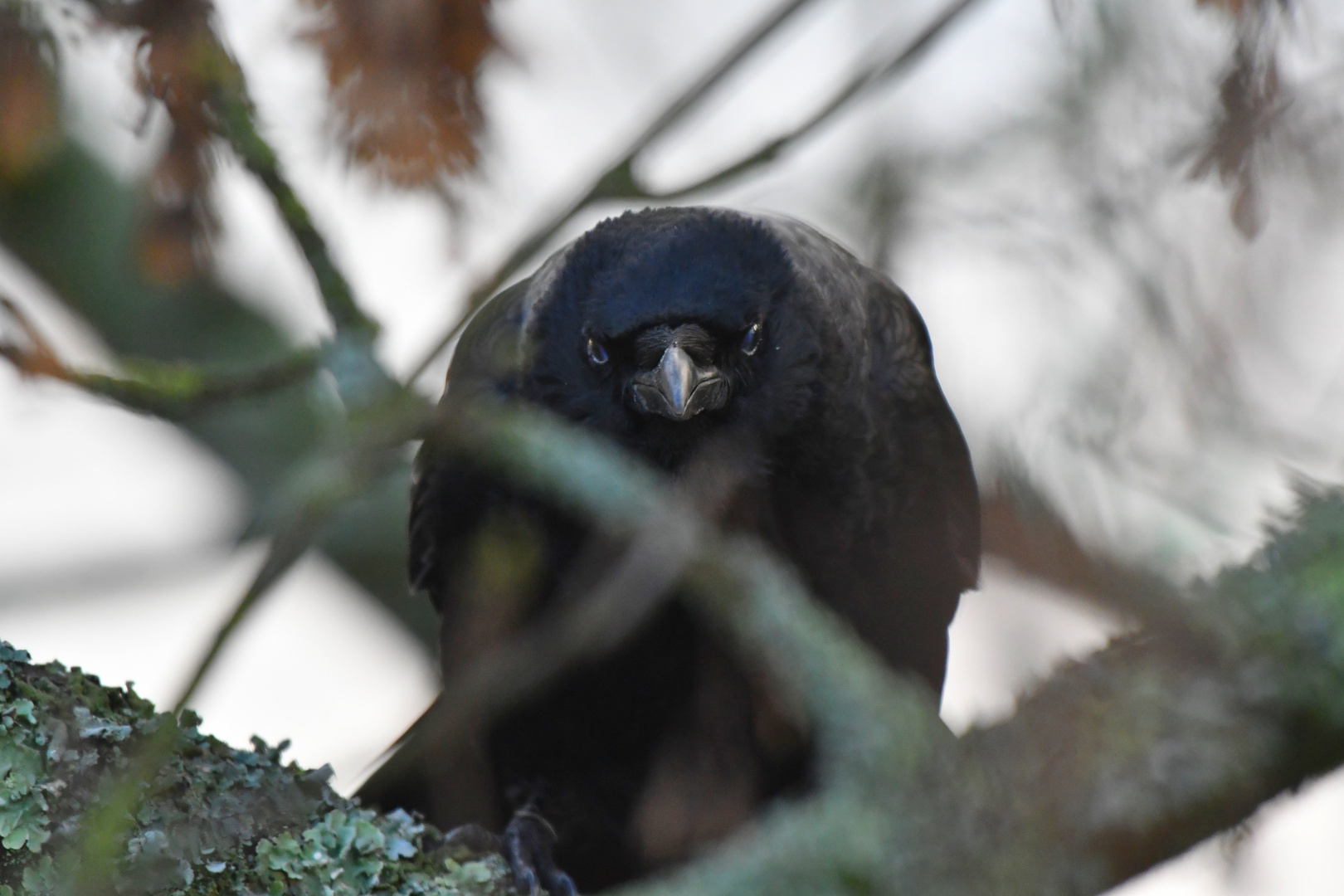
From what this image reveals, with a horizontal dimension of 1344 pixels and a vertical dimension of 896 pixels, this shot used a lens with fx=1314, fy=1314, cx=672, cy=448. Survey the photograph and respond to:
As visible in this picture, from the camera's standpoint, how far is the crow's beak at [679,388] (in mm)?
2760

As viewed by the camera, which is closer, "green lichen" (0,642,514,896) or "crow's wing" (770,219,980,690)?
"green lichen" (0,642,514,896)

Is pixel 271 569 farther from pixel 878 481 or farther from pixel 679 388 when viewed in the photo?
pixel 878 481

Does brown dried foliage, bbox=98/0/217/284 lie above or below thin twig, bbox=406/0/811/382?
above

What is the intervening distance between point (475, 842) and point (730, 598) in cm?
122

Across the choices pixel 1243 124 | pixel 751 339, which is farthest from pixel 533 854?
pixel 1243 124

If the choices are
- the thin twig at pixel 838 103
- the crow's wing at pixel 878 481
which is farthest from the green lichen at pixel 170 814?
the crow's wing at pixel 878 481

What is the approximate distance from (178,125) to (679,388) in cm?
111

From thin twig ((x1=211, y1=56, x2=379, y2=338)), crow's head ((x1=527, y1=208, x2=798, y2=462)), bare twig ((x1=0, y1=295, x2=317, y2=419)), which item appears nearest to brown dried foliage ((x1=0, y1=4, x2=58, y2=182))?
thin twig ((x1=211, y1=56, x2=379, y2=338))

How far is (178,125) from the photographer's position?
2076 millimetres

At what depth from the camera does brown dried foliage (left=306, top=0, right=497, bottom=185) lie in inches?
72.5

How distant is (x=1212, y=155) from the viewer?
1.46 m

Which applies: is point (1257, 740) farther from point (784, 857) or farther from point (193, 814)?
point (193, 814)

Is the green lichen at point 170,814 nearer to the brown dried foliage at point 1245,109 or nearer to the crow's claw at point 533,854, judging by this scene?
the crow's claw at point 533,854

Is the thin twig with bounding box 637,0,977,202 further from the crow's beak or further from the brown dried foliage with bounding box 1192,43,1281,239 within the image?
the crow's beak
